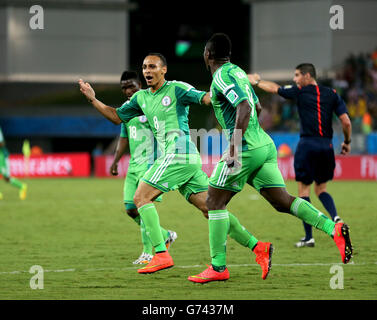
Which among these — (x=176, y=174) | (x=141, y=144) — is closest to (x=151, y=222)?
(x=176, y=174)

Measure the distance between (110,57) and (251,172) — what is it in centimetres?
3449

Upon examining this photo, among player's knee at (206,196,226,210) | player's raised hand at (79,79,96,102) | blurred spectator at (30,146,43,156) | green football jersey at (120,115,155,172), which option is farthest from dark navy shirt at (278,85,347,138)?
blurred spectator at (30,146,43,156)

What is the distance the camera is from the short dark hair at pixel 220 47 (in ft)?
22.9

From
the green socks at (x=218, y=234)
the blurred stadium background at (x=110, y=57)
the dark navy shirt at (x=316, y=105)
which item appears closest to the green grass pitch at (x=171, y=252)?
the green socks at (x=218, y=234)

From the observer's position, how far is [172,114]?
7773 millimetres

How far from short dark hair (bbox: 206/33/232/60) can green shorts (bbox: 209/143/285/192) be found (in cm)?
94

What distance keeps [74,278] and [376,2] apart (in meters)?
32.5

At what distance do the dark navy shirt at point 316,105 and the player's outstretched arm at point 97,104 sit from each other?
108 inches

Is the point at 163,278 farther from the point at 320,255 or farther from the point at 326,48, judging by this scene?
the point at 326,48

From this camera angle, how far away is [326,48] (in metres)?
36.8

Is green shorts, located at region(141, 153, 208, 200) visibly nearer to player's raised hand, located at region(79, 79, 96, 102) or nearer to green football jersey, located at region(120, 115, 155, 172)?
player's raised hand, located at region(79, 79, 96, 102)

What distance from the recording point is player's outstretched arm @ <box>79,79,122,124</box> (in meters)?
7.80

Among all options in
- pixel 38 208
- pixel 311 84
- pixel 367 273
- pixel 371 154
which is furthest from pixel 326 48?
pixel 367 273

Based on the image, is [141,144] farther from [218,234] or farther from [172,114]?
[218,234]
